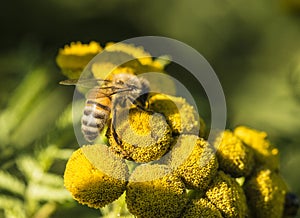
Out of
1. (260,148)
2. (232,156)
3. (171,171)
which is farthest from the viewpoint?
(260,148)

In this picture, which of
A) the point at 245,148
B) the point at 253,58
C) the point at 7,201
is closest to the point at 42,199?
the point at 7,201

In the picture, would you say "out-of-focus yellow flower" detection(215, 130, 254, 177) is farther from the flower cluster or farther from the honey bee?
the honey bee

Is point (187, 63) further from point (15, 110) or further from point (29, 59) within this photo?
point (15, 110)

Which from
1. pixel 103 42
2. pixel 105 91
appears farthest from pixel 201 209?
pixel 103 42

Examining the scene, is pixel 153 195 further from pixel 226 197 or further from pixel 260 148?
pixel 260 148

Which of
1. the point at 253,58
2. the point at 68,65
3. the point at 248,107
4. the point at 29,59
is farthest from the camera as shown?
the point at 253,58

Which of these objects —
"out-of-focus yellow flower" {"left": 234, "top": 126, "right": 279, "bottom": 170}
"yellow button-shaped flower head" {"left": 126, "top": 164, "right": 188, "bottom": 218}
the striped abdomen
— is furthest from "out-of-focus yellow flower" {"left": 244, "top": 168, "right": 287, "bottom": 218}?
the striped abdomen
